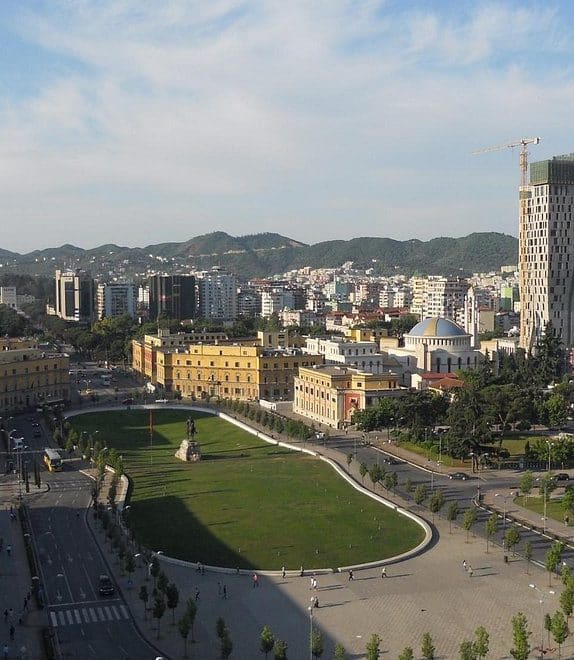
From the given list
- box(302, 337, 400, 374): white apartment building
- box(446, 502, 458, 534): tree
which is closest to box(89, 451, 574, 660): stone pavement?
box(446, 502, 458, 534): tree

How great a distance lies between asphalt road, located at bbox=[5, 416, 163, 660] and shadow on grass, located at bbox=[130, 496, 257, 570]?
2.75 meters

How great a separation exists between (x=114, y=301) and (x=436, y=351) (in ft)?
373

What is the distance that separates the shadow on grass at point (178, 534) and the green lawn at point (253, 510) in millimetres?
45

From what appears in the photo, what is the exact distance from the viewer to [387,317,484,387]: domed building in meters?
96.6

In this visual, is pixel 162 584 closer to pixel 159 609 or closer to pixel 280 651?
pixel 159 609

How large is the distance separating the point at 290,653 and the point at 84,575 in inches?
467

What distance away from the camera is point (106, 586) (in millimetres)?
36500

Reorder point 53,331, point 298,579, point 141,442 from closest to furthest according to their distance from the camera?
point 298,579, point 141,442, point 53,331

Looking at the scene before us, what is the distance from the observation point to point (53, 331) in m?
155

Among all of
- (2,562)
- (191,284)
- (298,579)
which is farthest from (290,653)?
(191,284)

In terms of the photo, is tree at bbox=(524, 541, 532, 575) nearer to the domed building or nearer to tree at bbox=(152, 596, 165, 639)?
tree at bbox=(152, 596, 165, 639)

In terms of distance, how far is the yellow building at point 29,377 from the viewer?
84688 millimetres

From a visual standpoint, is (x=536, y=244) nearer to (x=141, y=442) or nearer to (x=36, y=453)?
(x=141, y=442)

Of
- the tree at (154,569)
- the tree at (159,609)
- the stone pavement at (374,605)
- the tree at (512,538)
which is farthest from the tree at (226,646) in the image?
the tree at (512,538)
